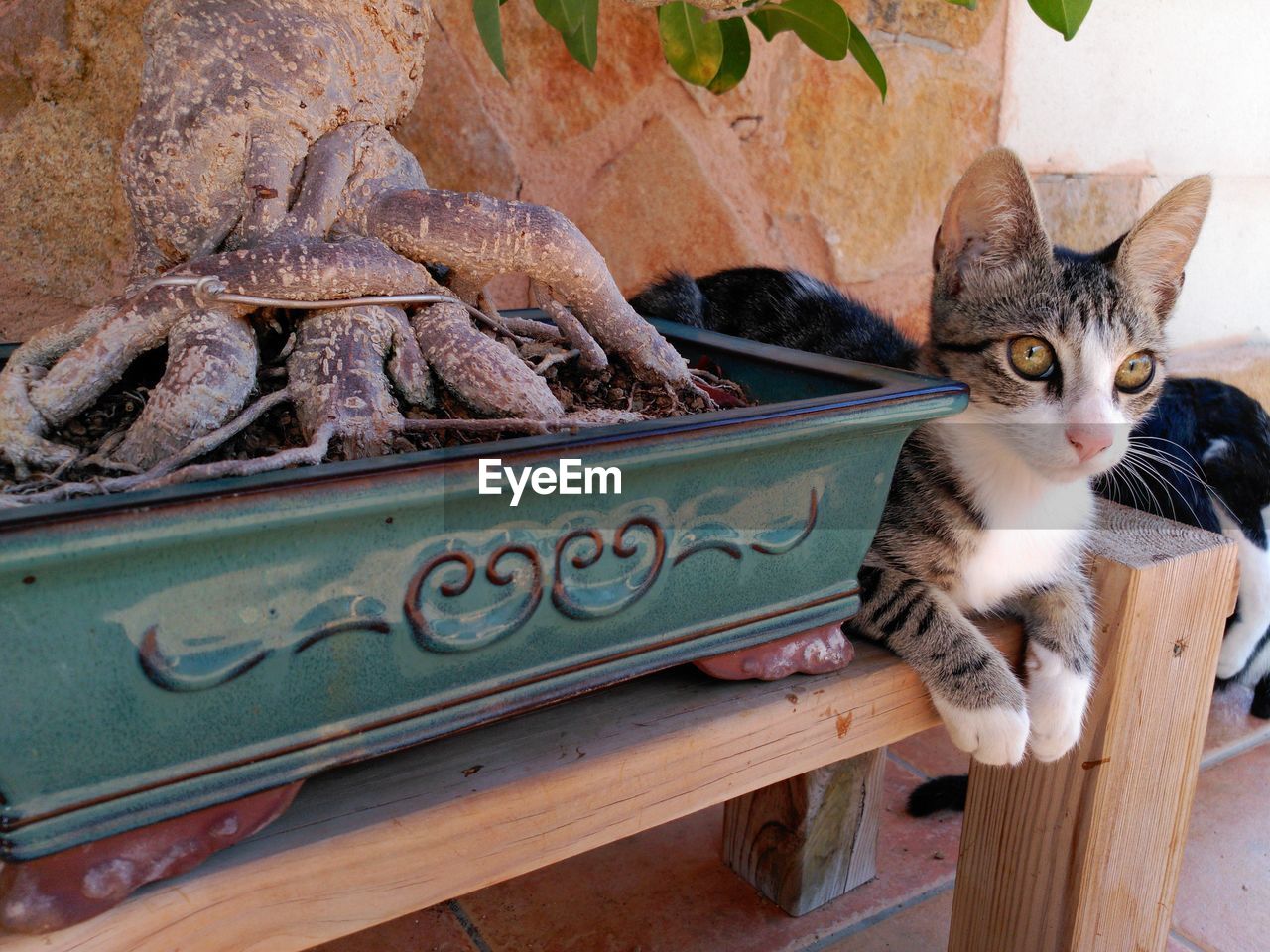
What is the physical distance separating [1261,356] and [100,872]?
6.60ft

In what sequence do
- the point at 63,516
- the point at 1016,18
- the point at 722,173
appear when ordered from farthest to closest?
the point at 1016,18, the point at 722,173, the point at 63,516

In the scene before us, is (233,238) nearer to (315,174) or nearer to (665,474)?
(315,174)

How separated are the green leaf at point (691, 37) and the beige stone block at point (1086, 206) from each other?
767mm

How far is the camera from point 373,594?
1.42ft

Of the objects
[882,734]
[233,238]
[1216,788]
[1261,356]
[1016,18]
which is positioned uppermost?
[1016,18]

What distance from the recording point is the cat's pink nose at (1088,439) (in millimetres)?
679

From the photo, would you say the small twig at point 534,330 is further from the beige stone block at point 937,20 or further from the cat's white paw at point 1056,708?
the beige stone block at point 937,20

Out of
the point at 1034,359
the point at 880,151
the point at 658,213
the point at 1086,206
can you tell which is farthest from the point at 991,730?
the point at 1086,206

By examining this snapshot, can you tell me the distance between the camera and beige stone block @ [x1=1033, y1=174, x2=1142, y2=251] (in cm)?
145

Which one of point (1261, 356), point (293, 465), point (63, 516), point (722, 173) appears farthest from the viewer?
point (1261, 356)

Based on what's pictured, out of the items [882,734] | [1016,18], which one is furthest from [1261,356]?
[882,734]

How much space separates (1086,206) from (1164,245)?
0.80 meters

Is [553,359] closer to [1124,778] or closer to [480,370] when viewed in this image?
[480,370]

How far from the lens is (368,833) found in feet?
1.54
